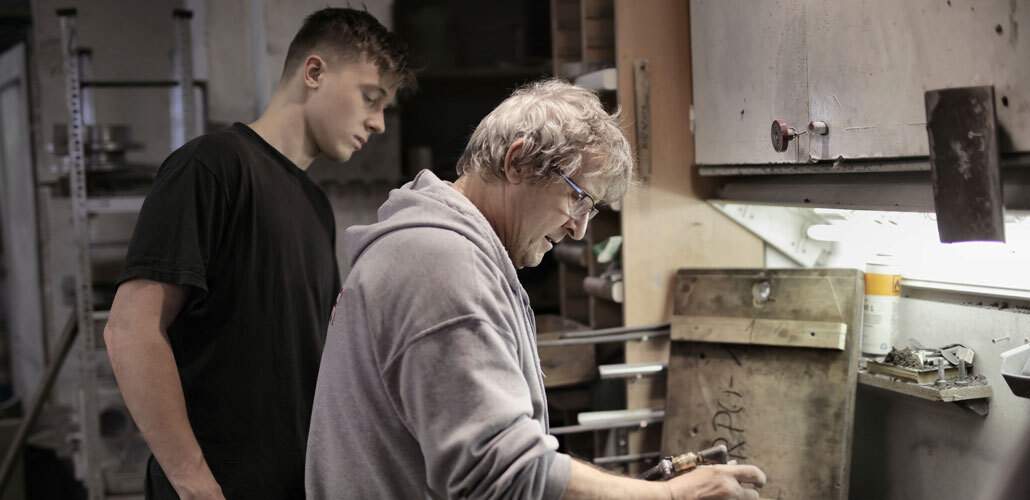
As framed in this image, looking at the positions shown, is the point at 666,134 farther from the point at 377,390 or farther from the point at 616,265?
the point at 377,390

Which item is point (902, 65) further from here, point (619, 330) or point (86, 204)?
point (86, 204)

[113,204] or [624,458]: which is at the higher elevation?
[113,204]

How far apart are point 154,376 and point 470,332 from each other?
2.20 feet

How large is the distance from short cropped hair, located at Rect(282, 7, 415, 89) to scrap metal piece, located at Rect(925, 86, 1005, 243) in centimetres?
101

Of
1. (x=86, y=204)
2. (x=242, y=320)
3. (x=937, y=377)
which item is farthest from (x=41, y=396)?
(x=937, y=377)

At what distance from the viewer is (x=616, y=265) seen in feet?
7.29

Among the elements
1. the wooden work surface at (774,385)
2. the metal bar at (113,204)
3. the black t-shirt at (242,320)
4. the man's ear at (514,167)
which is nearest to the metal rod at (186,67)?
the metal bar at (113,204)

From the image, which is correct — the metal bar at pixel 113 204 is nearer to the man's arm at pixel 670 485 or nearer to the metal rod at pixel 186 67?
the metal rod at pixel 186 67

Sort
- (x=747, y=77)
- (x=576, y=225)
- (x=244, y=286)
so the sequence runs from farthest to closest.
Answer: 1. (x=747, y=77)
2. (x=244, y=286)
3. (x=576, y=225)

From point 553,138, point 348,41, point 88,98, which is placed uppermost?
point 88,98

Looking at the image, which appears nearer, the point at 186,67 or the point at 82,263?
the point at 82,263

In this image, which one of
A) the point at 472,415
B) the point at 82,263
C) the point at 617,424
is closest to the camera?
the point at 472,415

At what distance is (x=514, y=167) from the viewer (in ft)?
3.88

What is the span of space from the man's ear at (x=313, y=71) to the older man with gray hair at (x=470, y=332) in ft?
1.98
